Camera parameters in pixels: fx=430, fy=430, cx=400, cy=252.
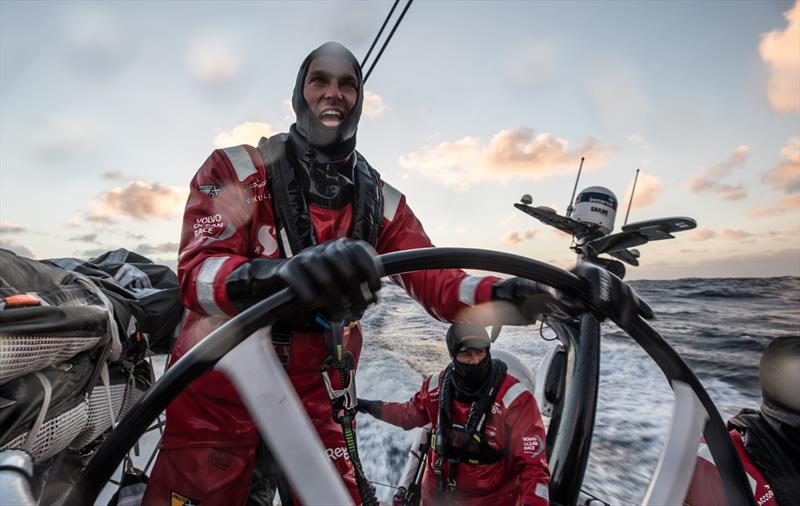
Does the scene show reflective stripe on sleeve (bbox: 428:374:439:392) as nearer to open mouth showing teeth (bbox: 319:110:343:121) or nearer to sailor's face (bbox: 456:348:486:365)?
sailor's face (bbox: 456:348:486:365)

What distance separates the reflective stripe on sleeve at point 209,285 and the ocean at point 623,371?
3.60 ft

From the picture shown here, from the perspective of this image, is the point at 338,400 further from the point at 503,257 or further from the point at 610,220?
the point at 610,220

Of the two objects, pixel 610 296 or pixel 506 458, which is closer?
pixel 610 296

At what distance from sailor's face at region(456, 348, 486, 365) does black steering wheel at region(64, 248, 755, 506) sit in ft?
7.56

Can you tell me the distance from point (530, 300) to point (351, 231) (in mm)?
660

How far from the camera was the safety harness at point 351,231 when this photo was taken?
3.80 ft

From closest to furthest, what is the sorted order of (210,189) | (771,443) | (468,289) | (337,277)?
(337,277)
(468,289)
(210,189)
(771,443)

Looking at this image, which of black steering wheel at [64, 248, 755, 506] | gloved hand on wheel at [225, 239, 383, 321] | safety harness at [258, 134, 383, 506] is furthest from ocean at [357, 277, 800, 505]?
gloved hand on wheel at [225, 239, 383, 321]

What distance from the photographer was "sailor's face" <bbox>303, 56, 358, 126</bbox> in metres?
1.44

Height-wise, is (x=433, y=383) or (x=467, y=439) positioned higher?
(x=433, y=383)

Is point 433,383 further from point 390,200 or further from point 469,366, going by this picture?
point 390,200

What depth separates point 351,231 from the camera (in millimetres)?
1339

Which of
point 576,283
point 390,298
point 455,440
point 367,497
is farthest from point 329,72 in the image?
point 390,298

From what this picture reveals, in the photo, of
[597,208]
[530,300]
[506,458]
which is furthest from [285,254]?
[597,208]
